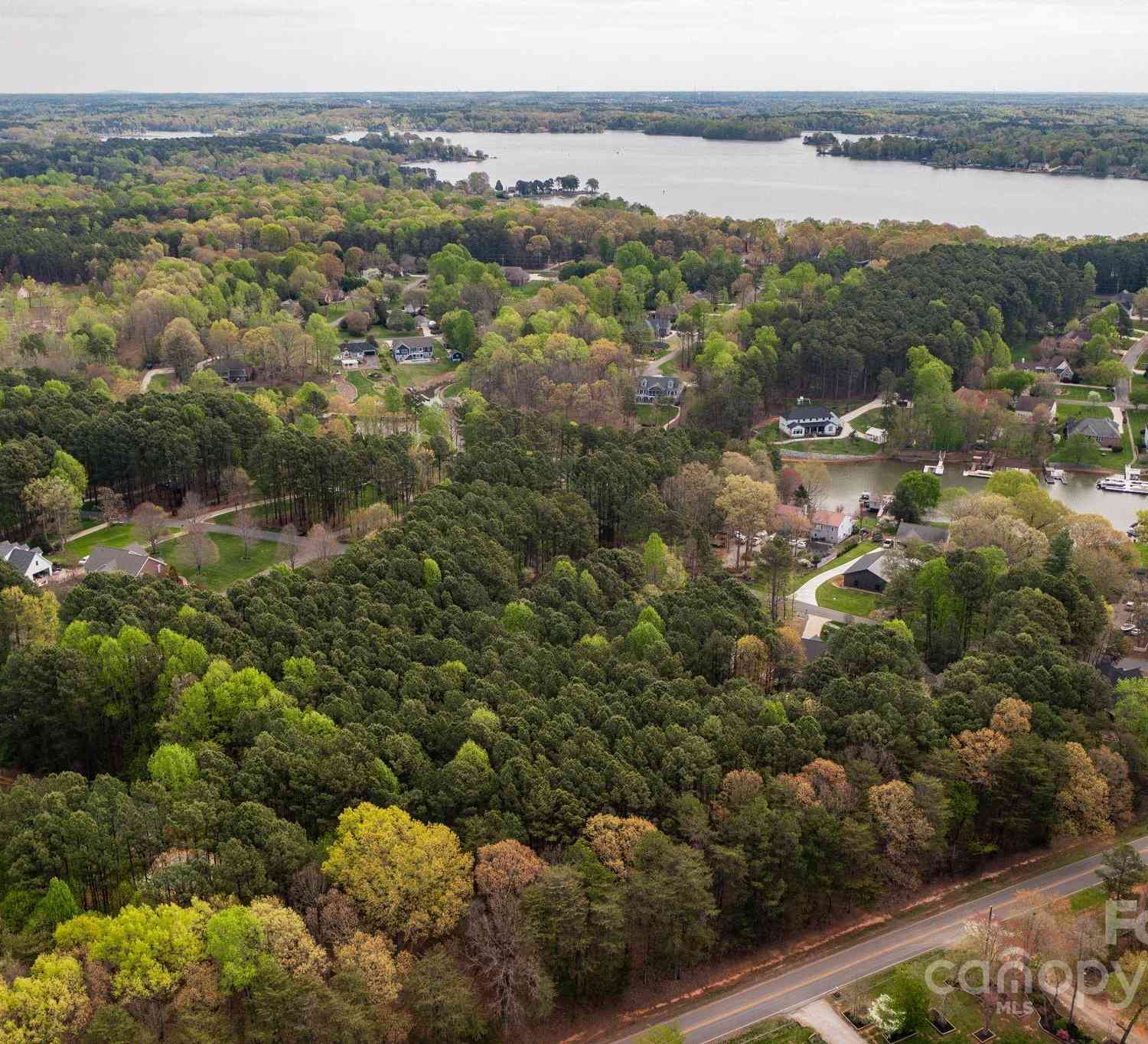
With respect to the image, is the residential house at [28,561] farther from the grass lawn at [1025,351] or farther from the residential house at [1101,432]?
the grass lawn at [1025,351]

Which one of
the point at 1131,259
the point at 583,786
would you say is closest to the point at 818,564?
the point at 583,786

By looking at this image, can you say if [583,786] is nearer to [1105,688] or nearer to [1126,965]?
[1126,965]

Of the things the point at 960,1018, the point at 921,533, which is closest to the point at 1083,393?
the point at 921,533

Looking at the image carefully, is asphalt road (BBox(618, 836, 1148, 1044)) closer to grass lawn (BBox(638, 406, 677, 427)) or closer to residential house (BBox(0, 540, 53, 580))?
residential house (BBox(0, 540, 53, 580))

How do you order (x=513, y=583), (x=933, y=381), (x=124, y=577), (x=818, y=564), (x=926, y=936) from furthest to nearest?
(x=933, y=381) → (x=818, y=564) → (x=513, y=583) → (x=124, y=577) → (x=926, y=936)

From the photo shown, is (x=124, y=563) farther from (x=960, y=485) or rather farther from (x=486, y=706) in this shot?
(x=960, y=485)
